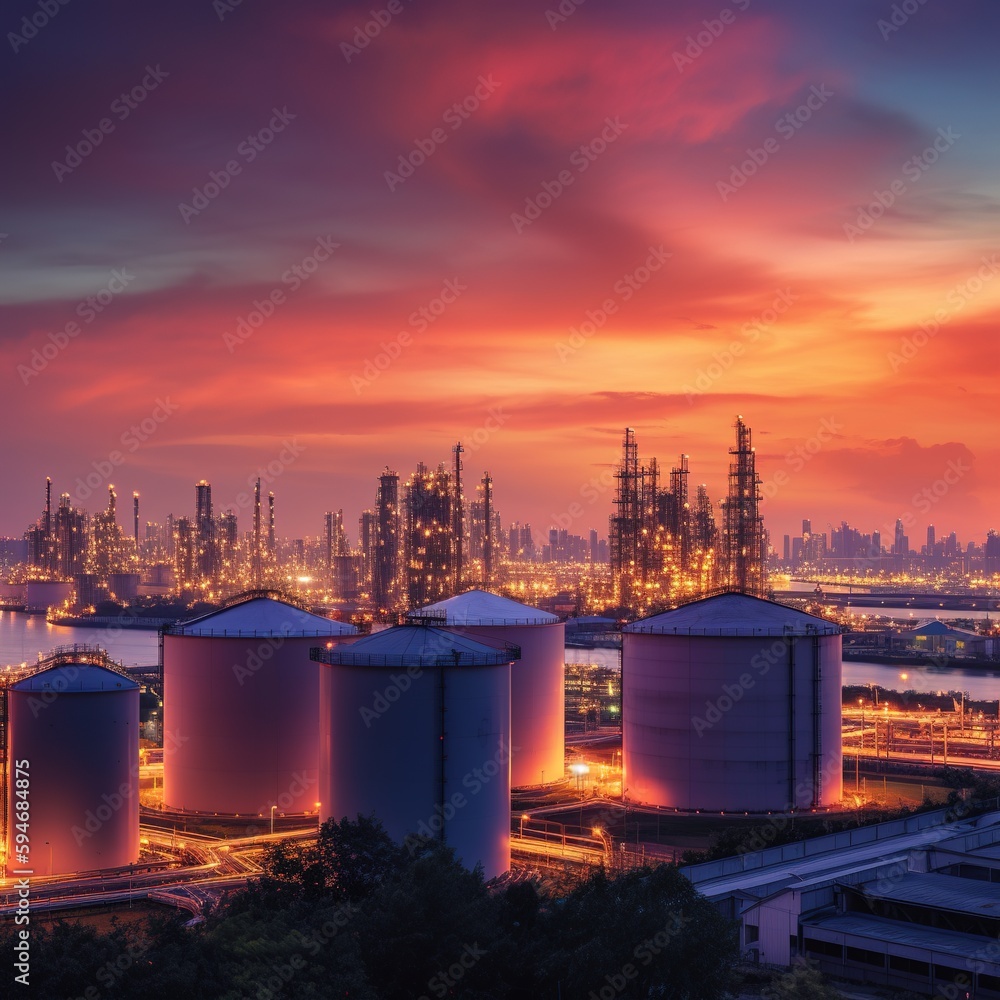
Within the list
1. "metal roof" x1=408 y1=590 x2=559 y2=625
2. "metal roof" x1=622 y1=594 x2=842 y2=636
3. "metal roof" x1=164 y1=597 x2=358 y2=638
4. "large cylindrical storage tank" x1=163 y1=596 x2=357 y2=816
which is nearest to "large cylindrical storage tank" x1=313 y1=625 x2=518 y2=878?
"large cylindrical storage tank" x1=163 y1=596 x2=357 y2=816

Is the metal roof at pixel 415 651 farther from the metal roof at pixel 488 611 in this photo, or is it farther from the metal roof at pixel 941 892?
the metal roof at pixel 488 611

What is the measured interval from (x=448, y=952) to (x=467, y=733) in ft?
23.8

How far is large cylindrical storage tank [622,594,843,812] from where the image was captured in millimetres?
26734

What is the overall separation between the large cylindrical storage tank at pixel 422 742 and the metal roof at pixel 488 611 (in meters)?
9.05

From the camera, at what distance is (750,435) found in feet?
220

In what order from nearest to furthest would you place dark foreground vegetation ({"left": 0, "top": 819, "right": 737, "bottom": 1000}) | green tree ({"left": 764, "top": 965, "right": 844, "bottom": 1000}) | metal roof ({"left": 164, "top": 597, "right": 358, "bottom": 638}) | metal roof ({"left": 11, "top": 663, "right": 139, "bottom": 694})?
dark foreground vegetation ({"left": 0, "top": 819, "right": 737, "bottom": 1000}) → green tree ({"left": 764, "top": 965, "right": 844, "bottom": 1000}) → metal roof ({"left": 11, "top": 663, "right": 139, "bottom": 694}) → metal roof ({"left": 164, "top": 597, "right": 358, "bottom": 638})

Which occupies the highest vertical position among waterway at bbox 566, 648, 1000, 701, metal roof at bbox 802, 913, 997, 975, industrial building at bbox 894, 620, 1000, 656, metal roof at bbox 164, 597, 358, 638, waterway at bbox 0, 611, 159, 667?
metal roof at bbox 164, 597, 358, 638

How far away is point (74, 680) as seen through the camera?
69.4 feet

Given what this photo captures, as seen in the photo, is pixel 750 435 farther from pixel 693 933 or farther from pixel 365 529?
pixel 365 529

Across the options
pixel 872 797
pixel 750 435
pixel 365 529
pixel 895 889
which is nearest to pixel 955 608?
pixel 365 529

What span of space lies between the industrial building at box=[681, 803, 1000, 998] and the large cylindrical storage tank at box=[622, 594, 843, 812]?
18.9 ft

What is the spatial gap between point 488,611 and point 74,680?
37.5 feet

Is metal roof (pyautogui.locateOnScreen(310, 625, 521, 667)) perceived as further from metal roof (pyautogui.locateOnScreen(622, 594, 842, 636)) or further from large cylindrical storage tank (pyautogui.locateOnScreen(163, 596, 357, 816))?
metal roof (pyautogui.locateOnScreen(622, 594, 842, 636))

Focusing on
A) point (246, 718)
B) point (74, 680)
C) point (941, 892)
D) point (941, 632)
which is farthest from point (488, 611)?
point (941, 632)
